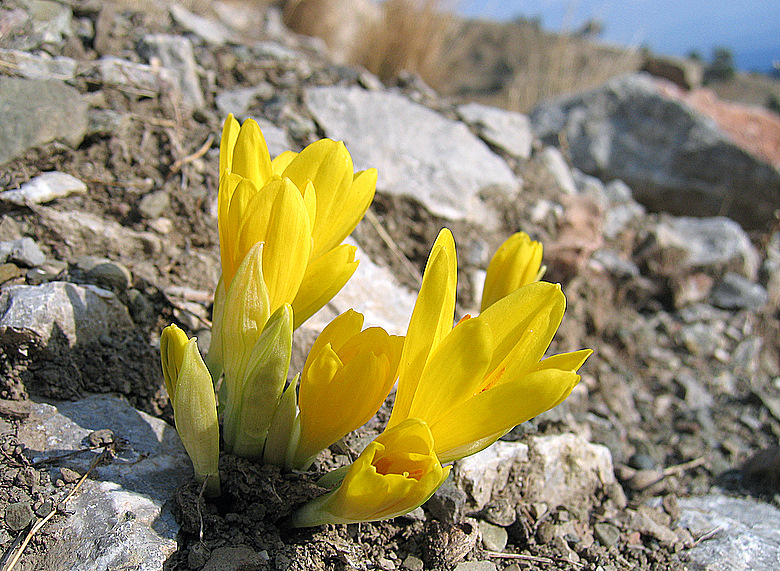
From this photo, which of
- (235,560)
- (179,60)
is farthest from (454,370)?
(179,60)

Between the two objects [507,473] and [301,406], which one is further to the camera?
[507,473]

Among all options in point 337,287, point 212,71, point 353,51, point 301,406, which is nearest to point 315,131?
point 212,71

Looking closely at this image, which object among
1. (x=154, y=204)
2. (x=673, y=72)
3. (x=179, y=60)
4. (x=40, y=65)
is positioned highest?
(x=673, y=72)

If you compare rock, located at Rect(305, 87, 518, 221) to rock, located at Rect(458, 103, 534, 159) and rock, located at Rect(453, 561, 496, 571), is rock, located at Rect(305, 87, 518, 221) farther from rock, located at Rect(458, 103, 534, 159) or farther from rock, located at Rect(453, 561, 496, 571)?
rock, located at Rect(453, 561, 496, 571)

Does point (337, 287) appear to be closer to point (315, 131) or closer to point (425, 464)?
point (425, 464)

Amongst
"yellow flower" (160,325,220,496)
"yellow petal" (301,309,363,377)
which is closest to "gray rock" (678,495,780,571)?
"yellow petal" (301,309,363,377)

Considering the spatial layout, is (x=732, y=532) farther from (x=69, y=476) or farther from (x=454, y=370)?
(x=69, y=476)
